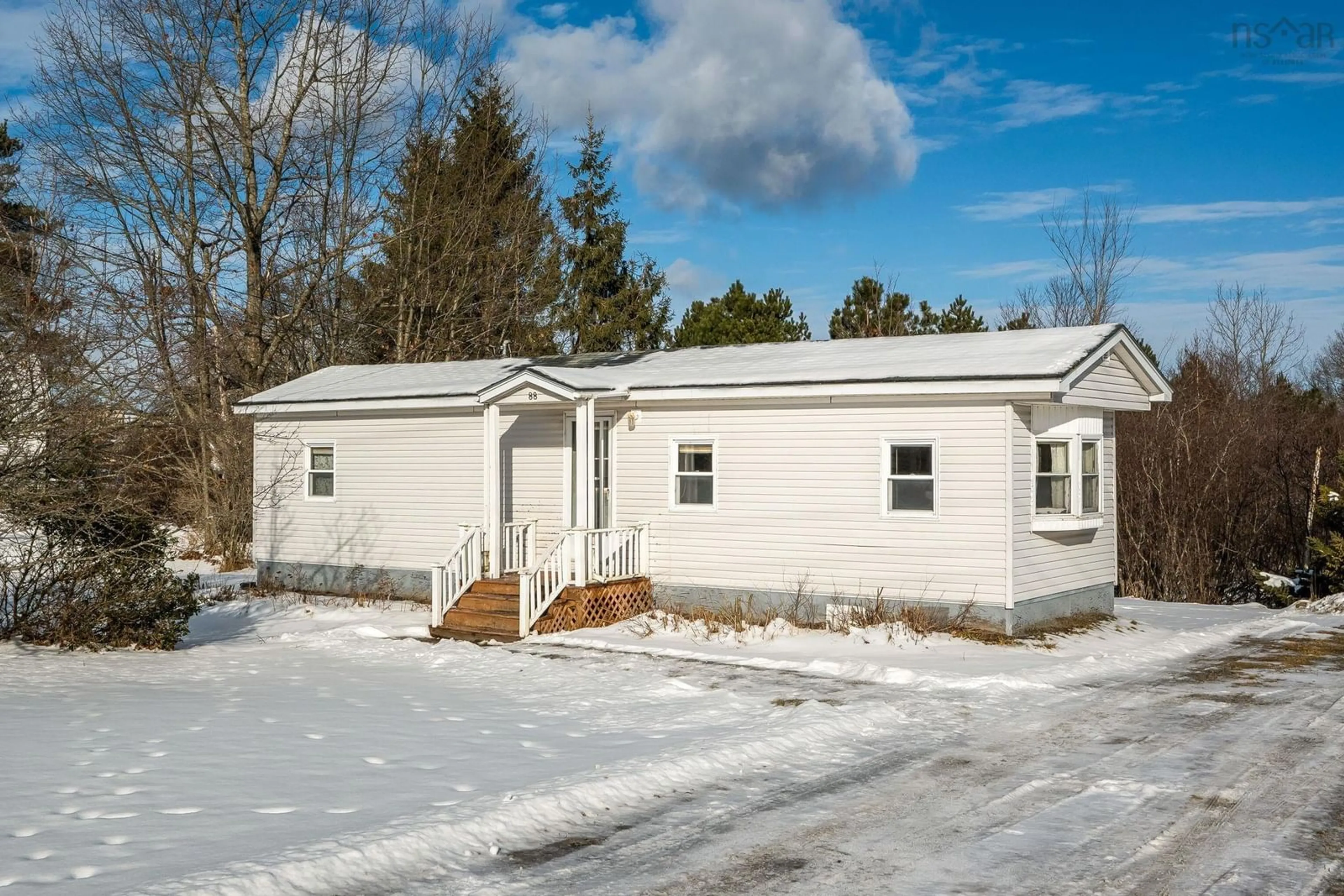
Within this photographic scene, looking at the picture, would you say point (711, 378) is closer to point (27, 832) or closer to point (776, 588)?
point (776, 588)

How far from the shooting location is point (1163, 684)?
1174 cm

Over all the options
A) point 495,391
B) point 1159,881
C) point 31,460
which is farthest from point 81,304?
point 1159,881

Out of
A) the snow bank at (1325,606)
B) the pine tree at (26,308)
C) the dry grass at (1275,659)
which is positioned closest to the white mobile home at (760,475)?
the dry grass at (1275,659)

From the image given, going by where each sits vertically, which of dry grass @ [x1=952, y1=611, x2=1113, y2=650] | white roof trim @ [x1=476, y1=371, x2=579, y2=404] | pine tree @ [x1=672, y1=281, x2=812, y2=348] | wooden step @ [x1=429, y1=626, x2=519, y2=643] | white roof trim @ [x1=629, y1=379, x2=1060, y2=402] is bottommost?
wooden step @ [x1=429, y1=626, x2=519, y2=643]

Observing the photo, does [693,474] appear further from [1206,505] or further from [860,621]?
[1206,505]

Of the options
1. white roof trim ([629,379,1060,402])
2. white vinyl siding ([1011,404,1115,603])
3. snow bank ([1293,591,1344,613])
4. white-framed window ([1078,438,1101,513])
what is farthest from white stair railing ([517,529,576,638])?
snow bank ([1293,591,1344,613])

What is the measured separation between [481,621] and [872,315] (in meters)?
20.3

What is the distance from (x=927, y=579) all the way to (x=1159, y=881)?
8.65 meters

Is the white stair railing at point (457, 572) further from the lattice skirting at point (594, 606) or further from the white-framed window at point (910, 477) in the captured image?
the white-framed window at point (910, 477)

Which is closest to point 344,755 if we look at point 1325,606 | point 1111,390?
point 1111,390

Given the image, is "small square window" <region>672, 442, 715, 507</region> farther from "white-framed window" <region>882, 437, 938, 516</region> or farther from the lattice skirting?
"white-framed window" <region>882, 437, 938, 516</region>

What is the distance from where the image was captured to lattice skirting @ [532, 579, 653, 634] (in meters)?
15.3

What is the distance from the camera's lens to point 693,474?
16391 millimetres

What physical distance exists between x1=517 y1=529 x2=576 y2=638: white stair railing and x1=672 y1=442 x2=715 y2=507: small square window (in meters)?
1.75
